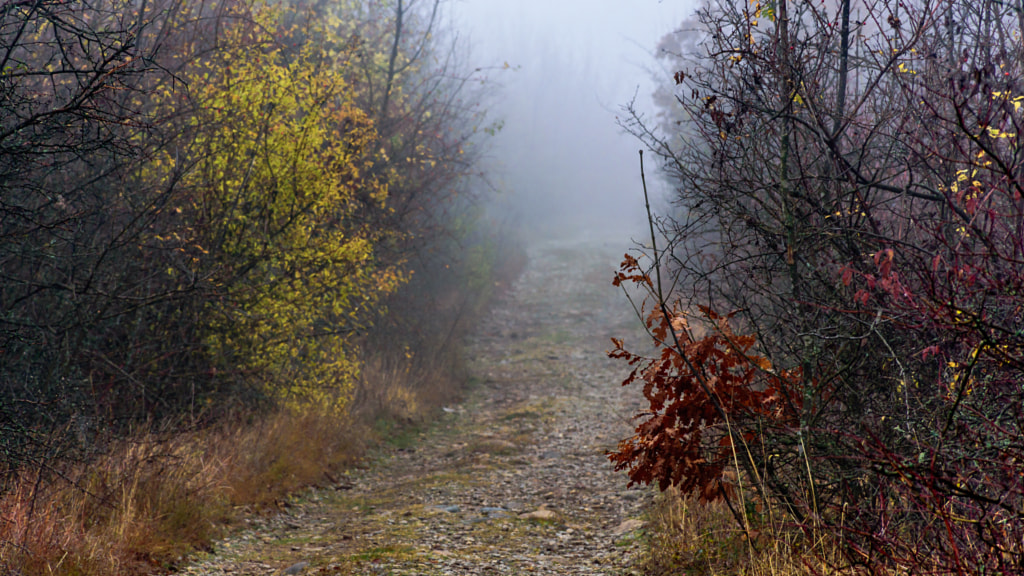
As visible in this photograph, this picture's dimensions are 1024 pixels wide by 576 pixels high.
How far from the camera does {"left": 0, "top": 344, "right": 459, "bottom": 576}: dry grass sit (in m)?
4.43

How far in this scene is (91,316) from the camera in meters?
6.39

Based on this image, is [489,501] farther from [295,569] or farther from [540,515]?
[295,569]

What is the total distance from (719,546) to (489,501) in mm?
2994

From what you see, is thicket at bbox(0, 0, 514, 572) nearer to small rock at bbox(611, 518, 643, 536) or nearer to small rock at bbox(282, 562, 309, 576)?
small rock at bbox(282, 562, 309, 576)

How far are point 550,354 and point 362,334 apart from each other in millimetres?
6270

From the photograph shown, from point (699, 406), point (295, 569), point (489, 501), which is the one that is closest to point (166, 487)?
point (295, 569)

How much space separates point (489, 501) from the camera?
7.25 meters

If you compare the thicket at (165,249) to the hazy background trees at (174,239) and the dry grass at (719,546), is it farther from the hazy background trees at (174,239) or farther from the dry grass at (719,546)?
the dry grass at (719,546)

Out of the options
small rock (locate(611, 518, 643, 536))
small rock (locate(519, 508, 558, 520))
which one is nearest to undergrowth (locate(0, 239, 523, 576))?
small rock (locate(519, 508, 558, 520))

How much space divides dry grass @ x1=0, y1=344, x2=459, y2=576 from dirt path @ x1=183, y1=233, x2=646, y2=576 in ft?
1.01

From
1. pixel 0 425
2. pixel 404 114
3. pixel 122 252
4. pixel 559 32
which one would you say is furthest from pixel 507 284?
pixel 559 32

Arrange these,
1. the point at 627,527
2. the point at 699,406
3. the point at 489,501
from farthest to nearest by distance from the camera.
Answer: the point at 489,501 → the point at 627,527 → the point at 699,406

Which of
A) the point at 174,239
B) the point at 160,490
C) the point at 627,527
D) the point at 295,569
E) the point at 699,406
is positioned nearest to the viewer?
the point at 699,406

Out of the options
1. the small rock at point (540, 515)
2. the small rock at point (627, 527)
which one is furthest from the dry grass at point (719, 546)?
the small rock at point (540, 515)
